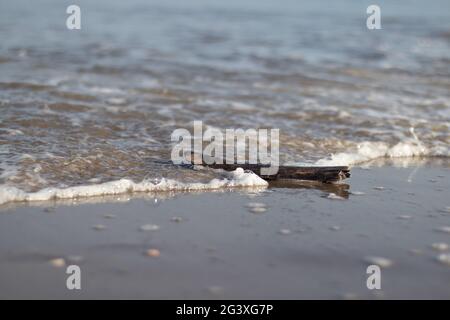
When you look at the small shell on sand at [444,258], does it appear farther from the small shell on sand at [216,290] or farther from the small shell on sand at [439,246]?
the small shell on sand at [216,290]

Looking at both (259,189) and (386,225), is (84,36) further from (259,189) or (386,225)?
(386,225)

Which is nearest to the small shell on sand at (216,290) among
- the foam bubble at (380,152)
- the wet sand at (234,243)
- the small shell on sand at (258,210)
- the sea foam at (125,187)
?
the wet sand at (234,243)

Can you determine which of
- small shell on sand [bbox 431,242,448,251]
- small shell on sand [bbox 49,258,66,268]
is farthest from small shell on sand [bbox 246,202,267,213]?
small shell on sand [bbox 49,258,66,268]

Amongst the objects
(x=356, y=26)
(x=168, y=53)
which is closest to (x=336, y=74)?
(x=168, y=53)

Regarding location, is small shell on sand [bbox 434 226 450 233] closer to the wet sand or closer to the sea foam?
the wet sand

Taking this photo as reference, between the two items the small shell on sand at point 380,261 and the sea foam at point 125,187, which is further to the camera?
the sea foam at point 125,187

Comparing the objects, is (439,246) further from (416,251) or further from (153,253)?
(153,253)
